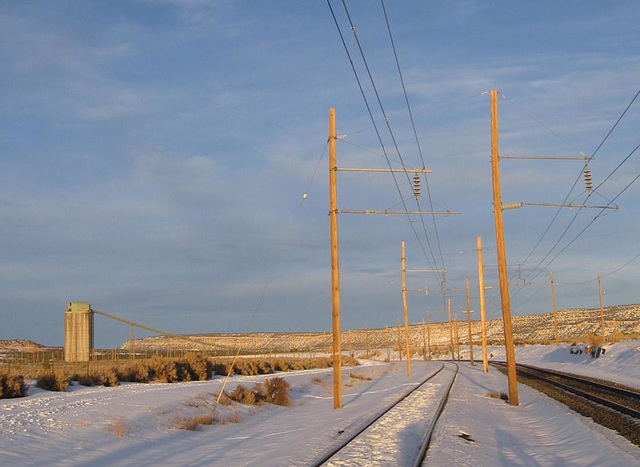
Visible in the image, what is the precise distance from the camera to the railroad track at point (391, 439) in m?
13.5

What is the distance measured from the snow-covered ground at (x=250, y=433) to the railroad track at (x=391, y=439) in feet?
0.89

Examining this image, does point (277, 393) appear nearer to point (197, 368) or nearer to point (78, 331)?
point (197, 368)

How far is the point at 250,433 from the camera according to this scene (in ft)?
67.7

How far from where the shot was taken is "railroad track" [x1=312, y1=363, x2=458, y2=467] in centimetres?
1348

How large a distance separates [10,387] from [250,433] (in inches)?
450

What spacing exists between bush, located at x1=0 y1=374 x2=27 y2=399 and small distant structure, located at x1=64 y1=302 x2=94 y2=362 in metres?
36.5

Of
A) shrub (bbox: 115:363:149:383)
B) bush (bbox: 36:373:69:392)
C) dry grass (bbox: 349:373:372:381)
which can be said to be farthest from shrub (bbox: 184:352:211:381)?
bush (bbox: 36:373:69:392)

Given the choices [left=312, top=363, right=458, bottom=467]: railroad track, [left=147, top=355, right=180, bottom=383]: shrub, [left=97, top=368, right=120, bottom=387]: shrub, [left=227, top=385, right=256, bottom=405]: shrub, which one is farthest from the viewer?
[left=147, top=355, right=180, bottom=383]: shrub

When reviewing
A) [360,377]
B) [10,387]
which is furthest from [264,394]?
[360,377]

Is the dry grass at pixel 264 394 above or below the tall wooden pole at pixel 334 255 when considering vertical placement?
below

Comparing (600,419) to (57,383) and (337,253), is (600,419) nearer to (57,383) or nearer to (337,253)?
(337,253)

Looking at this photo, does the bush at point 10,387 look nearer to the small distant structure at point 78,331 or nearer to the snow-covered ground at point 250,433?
the snow-covered ground at point 250,433

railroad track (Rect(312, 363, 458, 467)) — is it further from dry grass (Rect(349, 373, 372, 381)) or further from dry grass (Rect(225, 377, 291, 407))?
dry grass (Rect(349, 373, 372, 381))

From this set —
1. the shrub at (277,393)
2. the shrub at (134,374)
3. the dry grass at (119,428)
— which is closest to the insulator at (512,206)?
the shrub at (277,393)
